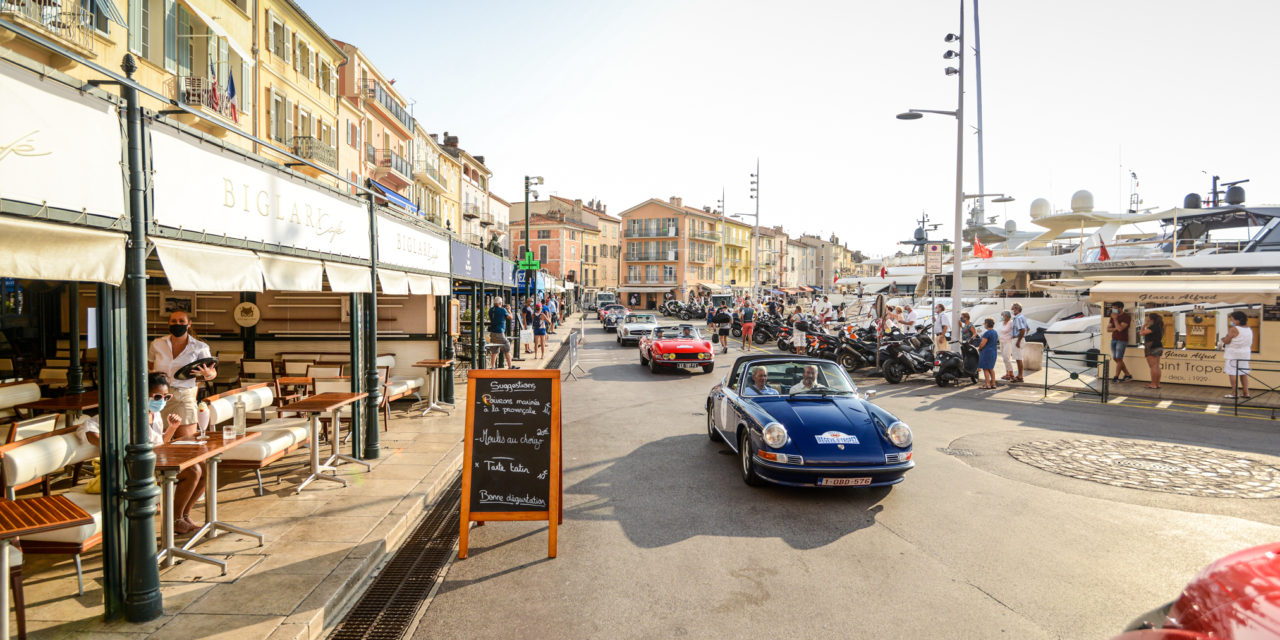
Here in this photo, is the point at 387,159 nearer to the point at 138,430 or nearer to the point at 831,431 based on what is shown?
the point at 831,431

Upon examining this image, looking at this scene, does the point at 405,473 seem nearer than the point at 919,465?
Yes

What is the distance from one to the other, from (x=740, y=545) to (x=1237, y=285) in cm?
1471

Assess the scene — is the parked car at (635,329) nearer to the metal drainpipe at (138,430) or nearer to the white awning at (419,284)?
the white awning at (419,284)

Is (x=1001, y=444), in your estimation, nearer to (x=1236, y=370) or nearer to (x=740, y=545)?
(x=740, y=545)

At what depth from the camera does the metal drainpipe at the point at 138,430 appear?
13.3 ft

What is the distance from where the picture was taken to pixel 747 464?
7.38 metres

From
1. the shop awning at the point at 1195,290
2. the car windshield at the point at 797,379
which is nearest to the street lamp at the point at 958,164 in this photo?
the shop awning at the point at 1195,290

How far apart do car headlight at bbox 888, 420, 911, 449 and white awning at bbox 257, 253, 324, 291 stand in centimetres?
598

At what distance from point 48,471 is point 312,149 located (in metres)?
28.9

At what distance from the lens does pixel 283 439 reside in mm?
6809

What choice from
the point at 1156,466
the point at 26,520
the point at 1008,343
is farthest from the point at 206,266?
the point at 1008,343

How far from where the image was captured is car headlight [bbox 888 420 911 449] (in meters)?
6.86

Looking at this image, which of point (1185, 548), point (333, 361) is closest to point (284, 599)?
point (1185, 548)

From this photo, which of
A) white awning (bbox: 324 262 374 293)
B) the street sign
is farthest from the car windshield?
the street sign
